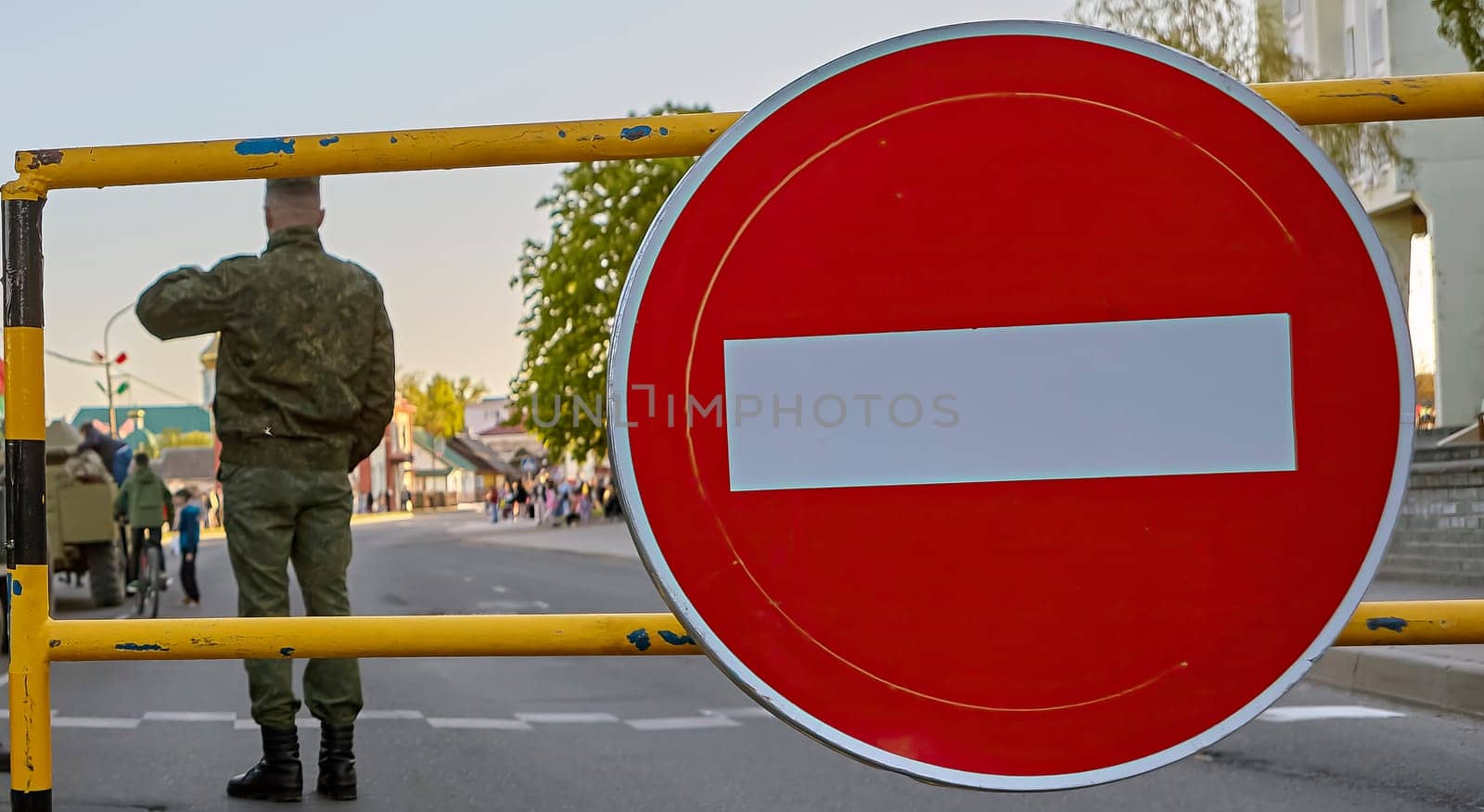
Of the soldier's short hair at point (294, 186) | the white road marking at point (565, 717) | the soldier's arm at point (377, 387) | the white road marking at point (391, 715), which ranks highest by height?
the soldier's short hair at point (294, 186)

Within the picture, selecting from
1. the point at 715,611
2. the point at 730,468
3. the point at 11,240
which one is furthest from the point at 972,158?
the point at 11,240

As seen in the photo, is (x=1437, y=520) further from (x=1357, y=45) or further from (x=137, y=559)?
(x=1357, y=45)

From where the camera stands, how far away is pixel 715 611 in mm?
1939

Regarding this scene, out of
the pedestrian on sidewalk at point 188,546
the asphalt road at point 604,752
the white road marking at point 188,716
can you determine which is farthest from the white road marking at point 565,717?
the pedestrian on sidewalk at point 188,546

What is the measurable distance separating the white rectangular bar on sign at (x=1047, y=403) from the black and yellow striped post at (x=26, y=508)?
1152 mm

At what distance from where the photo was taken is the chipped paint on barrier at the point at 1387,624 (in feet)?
7.02

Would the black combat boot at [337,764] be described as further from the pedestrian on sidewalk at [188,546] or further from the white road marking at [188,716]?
the pedestrian on sidewalk at [188,546]

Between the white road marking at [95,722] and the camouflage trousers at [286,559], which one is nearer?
the camouflage trousers at [286,559]

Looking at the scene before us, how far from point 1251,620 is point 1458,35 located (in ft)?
42.6

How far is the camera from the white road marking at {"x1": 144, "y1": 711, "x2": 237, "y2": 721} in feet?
22.7

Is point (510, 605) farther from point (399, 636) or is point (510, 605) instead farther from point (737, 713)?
point (399, 636)

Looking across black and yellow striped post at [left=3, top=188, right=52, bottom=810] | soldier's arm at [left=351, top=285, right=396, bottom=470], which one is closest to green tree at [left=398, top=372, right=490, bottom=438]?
soldier's arm at [left=351, top=285, right=396, bottom=470]

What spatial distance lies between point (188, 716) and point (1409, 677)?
5.53 metres

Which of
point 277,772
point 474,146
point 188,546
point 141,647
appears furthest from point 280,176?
point 188,546
